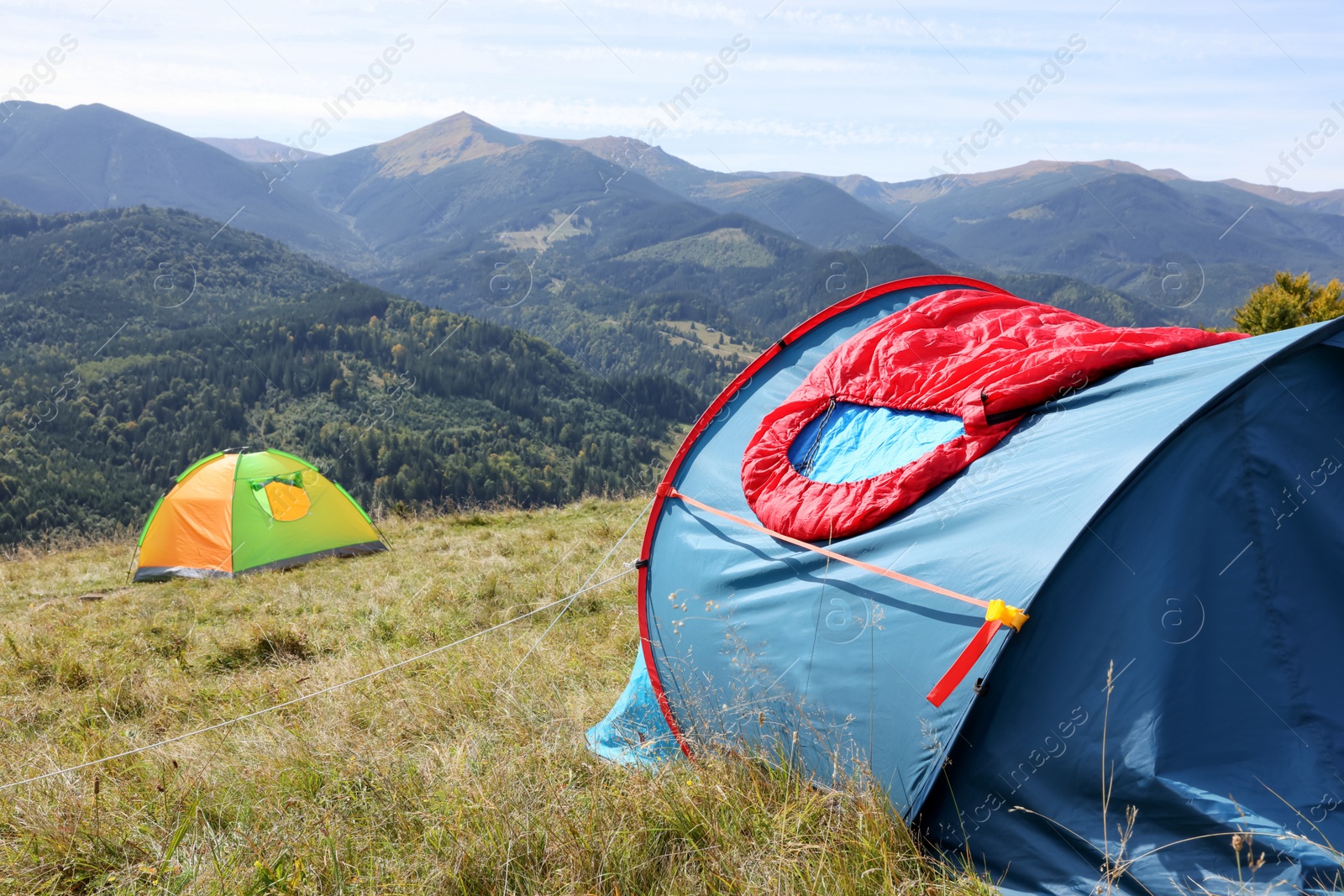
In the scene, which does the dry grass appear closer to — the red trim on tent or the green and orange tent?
the red trim on tent

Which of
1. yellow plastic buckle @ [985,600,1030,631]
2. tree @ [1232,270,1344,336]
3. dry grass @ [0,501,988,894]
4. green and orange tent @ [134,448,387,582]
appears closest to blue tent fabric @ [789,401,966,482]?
yellow plastic buckle @ [985,600,1030,631]

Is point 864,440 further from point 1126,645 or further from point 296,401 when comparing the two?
point 296,401

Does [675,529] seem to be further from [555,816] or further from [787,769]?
[555,816]

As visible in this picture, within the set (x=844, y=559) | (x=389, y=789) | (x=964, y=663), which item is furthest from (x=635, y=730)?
(x=964, y=663)

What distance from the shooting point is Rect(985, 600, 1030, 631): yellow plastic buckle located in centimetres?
261

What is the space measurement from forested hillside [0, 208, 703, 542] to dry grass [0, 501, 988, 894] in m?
51.2

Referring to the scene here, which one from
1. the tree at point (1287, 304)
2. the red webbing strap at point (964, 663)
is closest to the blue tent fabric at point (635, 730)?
the red webbing strap at point (964, 663)

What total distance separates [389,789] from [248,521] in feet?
31.1

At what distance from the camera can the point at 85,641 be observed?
22.3 ft

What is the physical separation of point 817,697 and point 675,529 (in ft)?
5.08

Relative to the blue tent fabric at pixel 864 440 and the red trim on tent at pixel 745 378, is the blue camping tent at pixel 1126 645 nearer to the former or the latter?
the blue tent fabric at pixel 864 440

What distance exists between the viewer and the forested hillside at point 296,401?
76.4m

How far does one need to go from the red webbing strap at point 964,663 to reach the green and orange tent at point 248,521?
10590 mm

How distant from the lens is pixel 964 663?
8.92 ft
